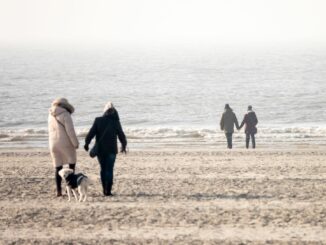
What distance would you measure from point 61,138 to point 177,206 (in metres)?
2.18

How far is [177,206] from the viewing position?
1080cm

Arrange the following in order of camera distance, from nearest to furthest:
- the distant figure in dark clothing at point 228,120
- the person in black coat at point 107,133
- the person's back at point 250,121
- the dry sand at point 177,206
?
1. the dry sand at point 177,206
2. the person in black coat at point 107,133
3. the distant figure in dark clothing at point 228,120
4. the person's back at point 250,121

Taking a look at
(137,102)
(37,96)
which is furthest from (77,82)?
(137,102)

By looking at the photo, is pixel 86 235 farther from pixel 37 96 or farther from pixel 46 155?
pixel 37 96

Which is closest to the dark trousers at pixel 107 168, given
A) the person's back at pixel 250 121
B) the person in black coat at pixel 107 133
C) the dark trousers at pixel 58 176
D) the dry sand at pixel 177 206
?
the person in black coat at pixel 107 133

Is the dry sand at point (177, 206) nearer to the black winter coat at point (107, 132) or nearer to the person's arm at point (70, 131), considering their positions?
the black winter coat at point (107, 132)

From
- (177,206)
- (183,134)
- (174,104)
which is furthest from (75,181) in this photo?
(174,104)

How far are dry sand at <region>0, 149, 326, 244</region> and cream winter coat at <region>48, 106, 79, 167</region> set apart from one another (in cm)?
69

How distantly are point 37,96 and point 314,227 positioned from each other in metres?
56.7

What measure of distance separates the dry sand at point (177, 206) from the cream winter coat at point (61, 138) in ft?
2.27

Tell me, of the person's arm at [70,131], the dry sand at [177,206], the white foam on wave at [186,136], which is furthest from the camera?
the white foam on wave at [186,136]

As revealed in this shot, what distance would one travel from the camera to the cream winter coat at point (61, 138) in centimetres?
1141

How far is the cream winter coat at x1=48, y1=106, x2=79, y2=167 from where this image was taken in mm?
11414

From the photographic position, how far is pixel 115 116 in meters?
11.5
